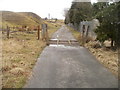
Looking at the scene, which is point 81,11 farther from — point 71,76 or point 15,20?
point 15,20

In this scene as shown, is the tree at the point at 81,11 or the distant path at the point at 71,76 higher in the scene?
the tree at the point at 81,11

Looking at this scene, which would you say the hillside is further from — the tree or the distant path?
the distant path

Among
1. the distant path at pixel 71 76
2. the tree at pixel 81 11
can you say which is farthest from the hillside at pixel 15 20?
the distant path at pixel 71 76

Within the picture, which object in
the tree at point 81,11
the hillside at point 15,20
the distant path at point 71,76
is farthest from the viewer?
the hillside at point 15,20

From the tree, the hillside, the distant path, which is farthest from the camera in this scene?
the hillside

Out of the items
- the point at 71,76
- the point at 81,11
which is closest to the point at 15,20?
the point at 81,11

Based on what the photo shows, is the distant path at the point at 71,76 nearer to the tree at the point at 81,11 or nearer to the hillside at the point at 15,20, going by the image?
the tree at the point at 81,11

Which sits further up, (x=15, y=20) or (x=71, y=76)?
(x=15, y=20)

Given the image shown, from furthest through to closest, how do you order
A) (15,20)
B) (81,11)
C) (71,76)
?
(15,20) → (81,11) → (71,76)

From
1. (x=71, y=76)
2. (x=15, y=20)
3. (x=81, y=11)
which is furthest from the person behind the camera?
(x=15, y=20)

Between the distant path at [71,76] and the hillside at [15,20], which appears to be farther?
the hillside at [15,20]

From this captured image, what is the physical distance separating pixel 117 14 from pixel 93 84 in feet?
22.8

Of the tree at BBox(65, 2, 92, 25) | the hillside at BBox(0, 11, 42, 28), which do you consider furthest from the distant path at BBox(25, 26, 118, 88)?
the hillside at BBox(0, 11, 42, 28)

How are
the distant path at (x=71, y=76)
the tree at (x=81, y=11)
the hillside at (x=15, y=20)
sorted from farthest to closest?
1. the hillside at (x=15, y=20)
2. the tree at (x=81, y=11)
3. the distant path at (x=71, y=76)
